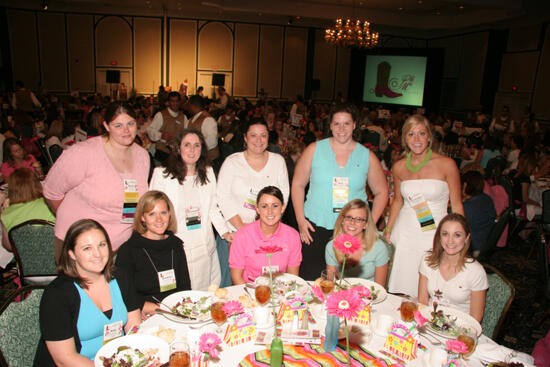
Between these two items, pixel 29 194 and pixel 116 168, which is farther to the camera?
pixel 29 194

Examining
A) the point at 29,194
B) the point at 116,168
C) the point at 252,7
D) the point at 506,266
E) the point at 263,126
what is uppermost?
the point at 252,7

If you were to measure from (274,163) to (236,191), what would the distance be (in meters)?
0.38

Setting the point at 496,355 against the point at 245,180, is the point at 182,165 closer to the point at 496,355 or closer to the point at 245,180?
the point at 245,180

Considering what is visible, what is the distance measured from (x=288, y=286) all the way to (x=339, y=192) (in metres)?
0.93

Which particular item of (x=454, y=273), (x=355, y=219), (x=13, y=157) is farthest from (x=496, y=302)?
(x=13, y=157)

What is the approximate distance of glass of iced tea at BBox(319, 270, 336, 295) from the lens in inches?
73.9

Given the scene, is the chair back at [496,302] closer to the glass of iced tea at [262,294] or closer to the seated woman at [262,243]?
the seated woman at [262,243]

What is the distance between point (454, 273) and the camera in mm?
2396

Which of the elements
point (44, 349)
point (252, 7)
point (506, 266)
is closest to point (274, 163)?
point (44, 349)

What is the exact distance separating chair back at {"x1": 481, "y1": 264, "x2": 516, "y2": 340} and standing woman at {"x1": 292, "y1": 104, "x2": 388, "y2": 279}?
2.92 ft

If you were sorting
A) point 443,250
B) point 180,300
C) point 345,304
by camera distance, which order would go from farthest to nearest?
point 443,250 < point 180,300 < point 345,304

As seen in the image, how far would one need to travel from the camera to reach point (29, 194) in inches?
122

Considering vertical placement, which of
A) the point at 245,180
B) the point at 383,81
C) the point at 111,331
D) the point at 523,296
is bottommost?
the point at 523,296

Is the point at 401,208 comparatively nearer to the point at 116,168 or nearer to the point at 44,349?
the point at 116,168
